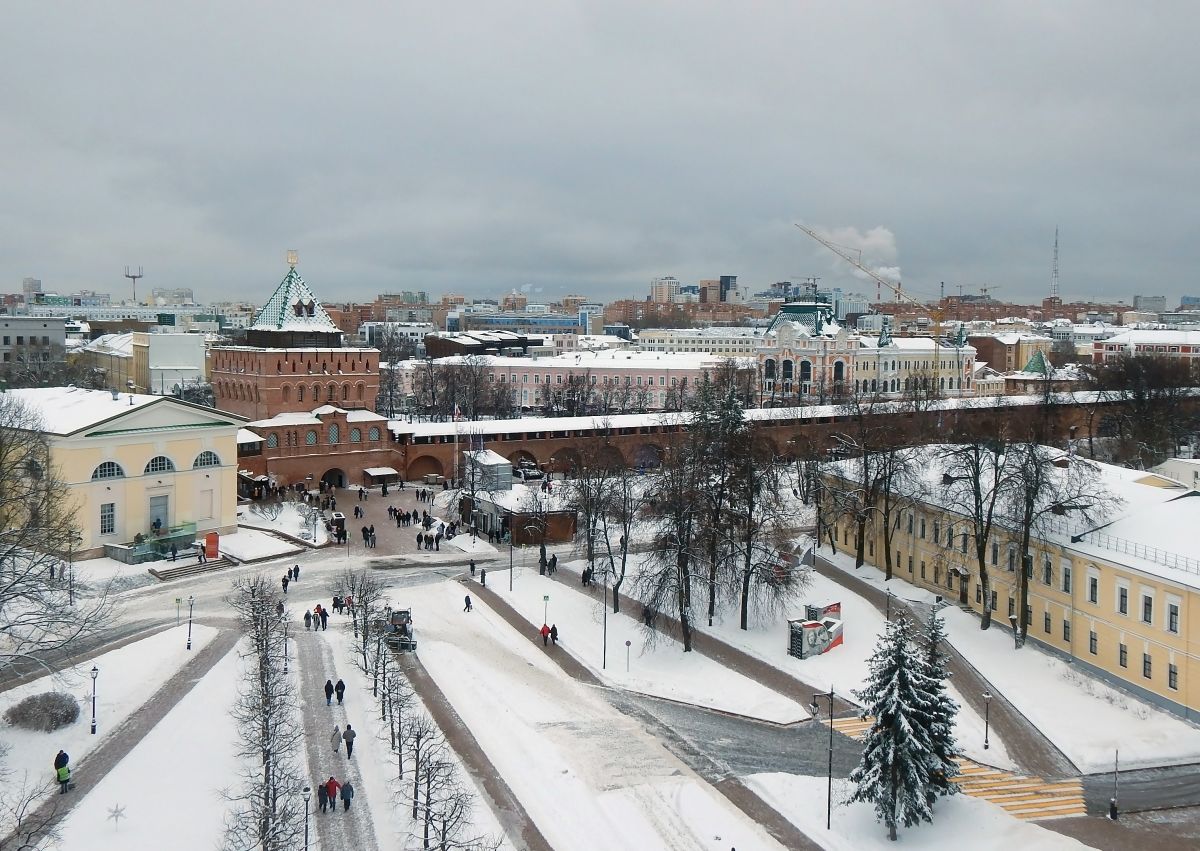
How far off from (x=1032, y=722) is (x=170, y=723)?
20.7 metres

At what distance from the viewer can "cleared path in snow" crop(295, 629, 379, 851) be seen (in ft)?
62.5

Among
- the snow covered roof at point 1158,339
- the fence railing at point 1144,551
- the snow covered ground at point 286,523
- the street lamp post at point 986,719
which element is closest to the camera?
the street lamp post at point 986,719

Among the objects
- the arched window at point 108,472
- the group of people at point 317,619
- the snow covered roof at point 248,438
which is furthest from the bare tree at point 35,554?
the snow covered roof at point 248,438

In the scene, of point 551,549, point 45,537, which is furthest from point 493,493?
point 45,537

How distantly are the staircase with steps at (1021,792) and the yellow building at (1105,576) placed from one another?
556cm

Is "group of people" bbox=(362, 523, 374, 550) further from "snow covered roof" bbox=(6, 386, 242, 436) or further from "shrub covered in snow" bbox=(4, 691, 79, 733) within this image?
"shrub covered in snow" bbox=(4, 691, 79, 733)

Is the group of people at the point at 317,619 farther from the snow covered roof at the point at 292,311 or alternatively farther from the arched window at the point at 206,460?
the snow covered roof at the point at 292,311

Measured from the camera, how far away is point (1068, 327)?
171 m

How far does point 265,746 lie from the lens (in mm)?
19000

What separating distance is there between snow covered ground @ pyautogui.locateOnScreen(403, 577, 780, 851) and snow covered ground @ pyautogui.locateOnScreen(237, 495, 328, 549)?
13.6 m

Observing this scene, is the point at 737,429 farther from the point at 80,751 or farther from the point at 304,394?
the point at 304,394

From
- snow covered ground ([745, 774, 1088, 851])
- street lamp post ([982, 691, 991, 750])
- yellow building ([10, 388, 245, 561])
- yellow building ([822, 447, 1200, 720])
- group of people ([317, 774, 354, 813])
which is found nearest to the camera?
snow covered ground ([745, 774, 1088, 851])

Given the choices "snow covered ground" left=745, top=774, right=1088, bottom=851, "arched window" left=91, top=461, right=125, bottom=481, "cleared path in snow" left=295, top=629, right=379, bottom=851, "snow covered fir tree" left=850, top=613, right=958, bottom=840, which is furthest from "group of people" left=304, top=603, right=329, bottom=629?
"snow covered fir tree" left=850, top=613, right=958, bottom=840

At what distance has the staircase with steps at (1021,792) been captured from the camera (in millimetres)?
20828
